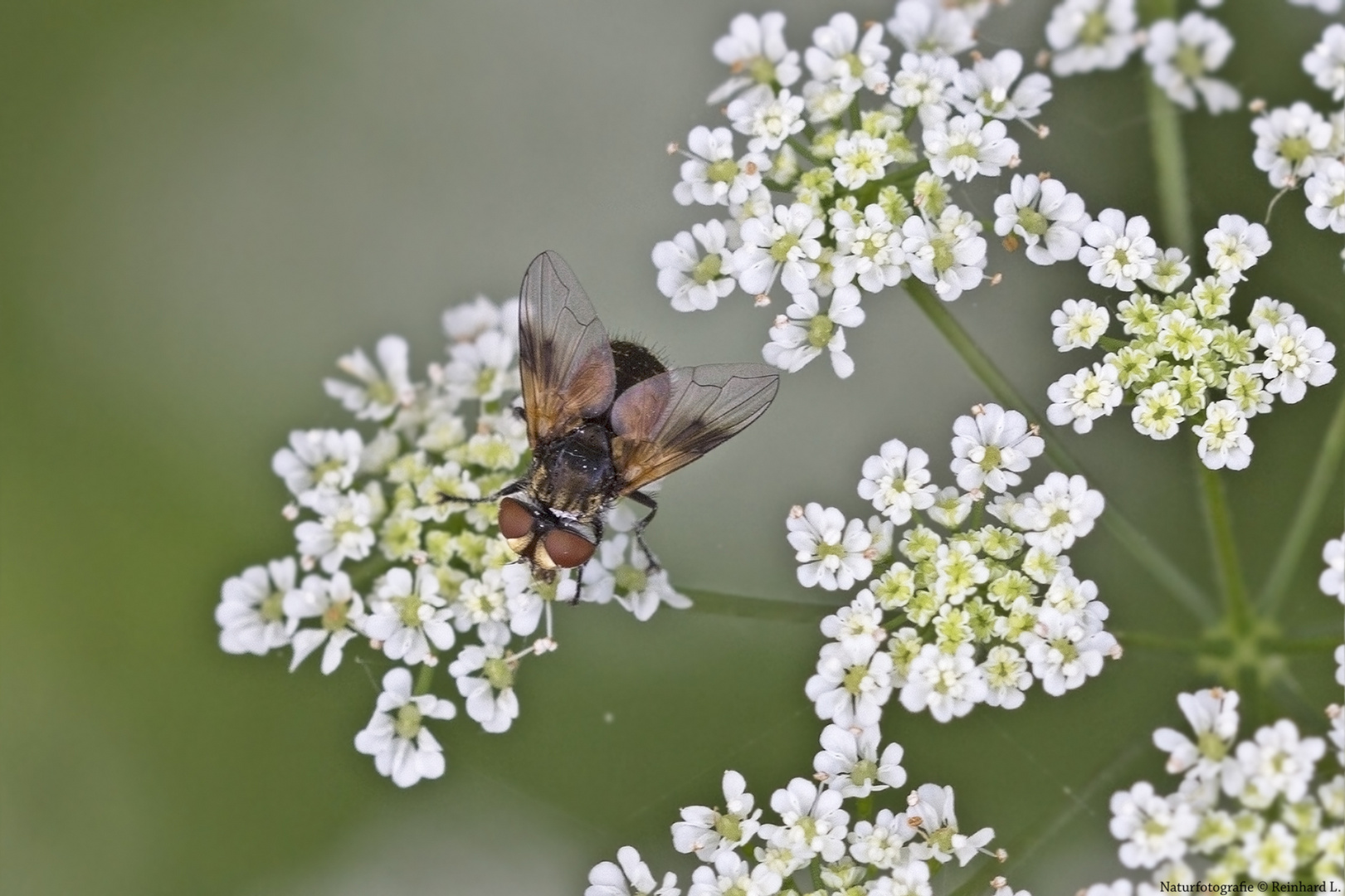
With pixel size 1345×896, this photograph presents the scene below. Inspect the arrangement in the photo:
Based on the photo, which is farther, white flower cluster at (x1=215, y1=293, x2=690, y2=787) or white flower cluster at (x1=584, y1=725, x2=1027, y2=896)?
white flower cluster at (x1=215, y1=293, x2=690, y2=787)

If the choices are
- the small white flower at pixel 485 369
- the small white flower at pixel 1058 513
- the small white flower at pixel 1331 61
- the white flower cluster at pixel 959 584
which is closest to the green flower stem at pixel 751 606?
the white flower cluster at pixel 959 584

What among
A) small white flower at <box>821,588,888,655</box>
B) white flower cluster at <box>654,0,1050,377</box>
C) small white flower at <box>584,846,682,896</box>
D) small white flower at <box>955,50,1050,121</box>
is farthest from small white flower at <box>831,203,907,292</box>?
small white flower at <box>584,846,682,896</box>

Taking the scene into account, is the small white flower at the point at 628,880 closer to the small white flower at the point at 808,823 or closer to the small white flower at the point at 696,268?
the small white flower at the point at 808,823

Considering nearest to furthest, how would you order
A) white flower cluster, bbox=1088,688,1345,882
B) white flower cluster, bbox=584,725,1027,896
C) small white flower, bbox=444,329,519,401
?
1. white flower cluster, bbox=1088,688,1345,882
2. white flower cluster, bbox=584,725,1027,896
3. small white flower, bbox=444,329,519,401

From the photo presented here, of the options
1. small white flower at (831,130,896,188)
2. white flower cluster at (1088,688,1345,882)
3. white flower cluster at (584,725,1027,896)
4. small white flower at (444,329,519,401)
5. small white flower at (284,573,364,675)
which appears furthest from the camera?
small white flower at (444,329,519,401)

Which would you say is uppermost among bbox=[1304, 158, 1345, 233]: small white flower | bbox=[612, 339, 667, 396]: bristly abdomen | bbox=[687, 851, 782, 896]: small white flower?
bbox=[1304, 158, 1345, 233]: small white flower

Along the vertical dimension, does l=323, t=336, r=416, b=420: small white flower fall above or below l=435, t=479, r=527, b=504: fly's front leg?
above

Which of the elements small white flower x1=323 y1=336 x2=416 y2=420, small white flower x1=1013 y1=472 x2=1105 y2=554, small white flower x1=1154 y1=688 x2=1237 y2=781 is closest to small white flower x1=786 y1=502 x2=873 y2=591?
small white flower x1=1013 y1=472 x2=1105 y2=554

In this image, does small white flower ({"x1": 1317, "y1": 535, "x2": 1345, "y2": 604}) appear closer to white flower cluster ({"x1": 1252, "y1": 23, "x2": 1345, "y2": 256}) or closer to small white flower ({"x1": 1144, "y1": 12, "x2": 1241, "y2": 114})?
white flower cluster ({"x1": 1252, "y1": 23, "x2": 1345, "y2": 256})
